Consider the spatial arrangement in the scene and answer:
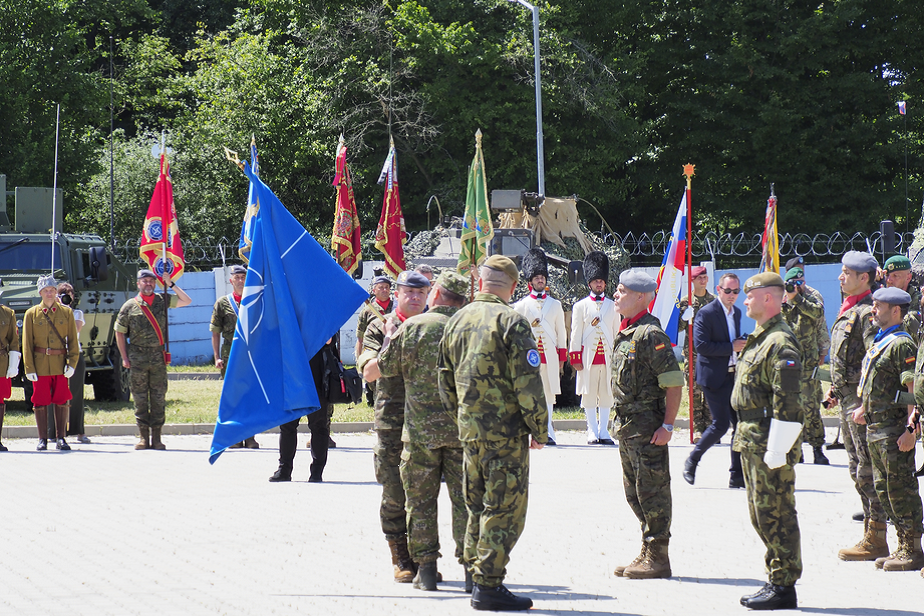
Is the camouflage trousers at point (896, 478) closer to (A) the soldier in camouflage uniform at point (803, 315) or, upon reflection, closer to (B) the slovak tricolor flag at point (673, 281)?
(A) the soldier in camouflage uniform at point (803, 315)

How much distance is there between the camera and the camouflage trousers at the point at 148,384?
13.2 metres

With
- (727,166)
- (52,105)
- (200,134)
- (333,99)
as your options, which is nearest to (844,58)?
(727,166)

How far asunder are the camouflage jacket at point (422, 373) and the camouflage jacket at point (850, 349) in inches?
121

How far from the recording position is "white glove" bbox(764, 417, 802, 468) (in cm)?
575

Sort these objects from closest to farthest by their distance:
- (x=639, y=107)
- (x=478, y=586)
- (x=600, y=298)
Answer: (x=478, y=586)
(x=600, y=298)
(x=639, y=107)

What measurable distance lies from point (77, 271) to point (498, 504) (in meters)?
13.5

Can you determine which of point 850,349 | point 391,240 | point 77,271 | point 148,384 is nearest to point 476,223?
point 391,240

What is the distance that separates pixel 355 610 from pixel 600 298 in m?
8.63

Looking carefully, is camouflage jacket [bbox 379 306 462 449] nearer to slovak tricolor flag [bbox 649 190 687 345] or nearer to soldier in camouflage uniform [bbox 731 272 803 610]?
soldier in camouflage uniform [bbox 731 272 803 610]

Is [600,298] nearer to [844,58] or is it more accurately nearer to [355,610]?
[355,610]

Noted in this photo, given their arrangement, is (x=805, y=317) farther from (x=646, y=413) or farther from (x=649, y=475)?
(x=649, y=475)

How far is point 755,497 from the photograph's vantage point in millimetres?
5898

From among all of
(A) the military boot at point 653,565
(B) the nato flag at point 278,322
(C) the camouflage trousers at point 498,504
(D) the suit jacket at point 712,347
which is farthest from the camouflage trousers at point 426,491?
(D) the suit jacket at point 712,347

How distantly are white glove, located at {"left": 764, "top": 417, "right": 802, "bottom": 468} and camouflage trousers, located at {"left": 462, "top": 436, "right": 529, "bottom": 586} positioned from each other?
1268 millimetres
